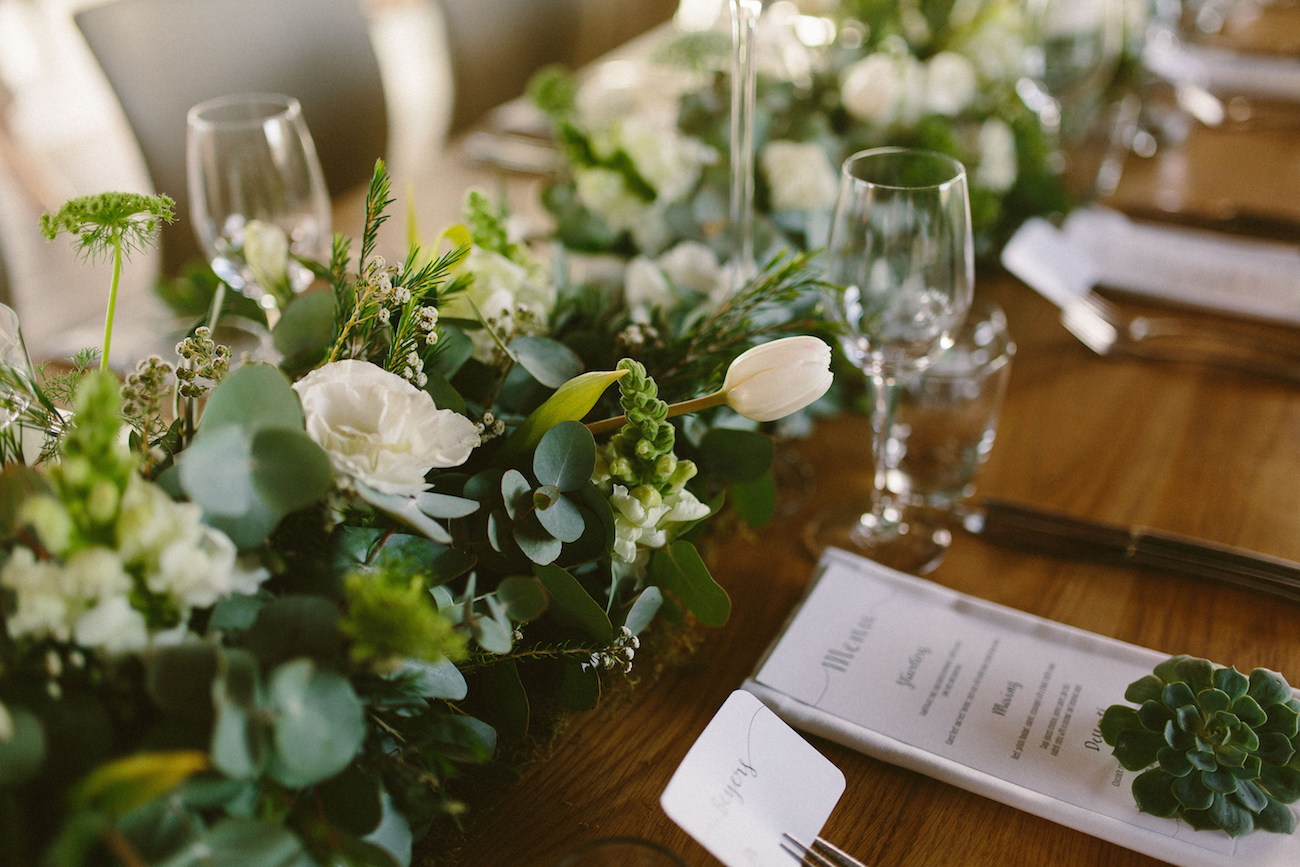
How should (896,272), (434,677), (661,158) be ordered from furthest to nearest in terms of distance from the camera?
(661,158) → (896,272) → (434,677)

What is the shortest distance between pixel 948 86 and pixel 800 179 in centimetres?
38

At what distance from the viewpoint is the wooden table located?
563 millimetres

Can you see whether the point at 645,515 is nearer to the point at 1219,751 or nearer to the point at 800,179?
the point at 1219,751

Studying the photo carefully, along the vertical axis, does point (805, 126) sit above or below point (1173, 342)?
above

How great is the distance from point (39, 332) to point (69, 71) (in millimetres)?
1963

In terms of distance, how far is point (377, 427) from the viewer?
0.51 metres

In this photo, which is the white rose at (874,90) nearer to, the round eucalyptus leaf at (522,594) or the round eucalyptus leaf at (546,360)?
the round eucalyptus leaf at (546,360)

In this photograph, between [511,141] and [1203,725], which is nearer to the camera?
[1203,725]

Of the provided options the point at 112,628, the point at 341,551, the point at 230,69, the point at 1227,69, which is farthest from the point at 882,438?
the point at 1227,69

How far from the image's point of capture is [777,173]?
1032 mm

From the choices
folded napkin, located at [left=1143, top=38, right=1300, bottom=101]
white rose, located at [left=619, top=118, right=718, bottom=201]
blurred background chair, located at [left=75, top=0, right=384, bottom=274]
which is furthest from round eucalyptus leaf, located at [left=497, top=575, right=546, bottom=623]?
folded napkin, located at [left=1143, top=38, right=1300, bottom=101]

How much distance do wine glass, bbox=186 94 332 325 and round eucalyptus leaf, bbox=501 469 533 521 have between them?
425 millimetres

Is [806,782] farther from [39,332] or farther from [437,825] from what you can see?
[39,332]

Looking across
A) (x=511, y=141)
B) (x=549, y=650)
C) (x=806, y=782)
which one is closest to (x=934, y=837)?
(x=806, y=782)
